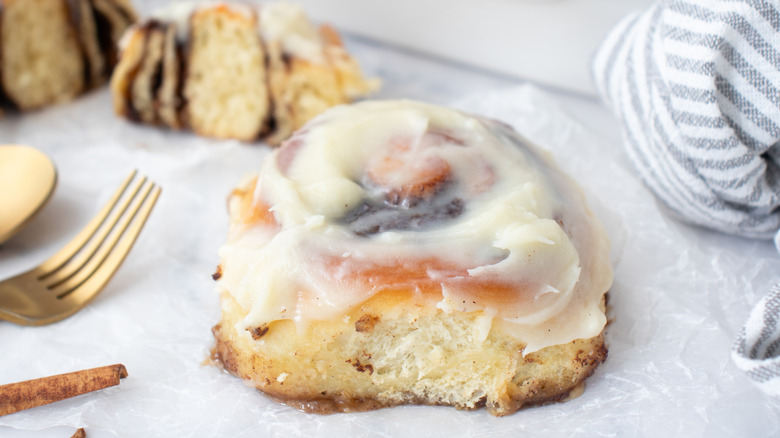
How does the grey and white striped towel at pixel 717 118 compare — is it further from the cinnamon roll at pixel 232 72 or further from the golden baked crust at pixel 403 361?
the cinnamon roll at pixel 232 72

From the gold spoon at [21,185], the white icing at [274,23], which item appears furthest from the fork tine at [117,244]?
the white icing at [274,23]

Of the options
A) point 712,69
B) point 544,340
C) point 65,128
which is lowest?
point 65,128

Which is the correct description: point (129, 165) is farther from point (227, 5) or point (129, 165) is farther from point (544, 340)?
point (544, 340)

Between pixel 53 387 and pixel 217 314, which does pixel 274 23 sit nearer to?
pixel 217 314

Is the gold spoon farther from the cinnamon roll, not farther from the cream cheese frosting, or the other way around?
the cream cheese frosting

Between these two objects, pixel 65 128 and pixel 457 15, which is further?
pixel 457 15

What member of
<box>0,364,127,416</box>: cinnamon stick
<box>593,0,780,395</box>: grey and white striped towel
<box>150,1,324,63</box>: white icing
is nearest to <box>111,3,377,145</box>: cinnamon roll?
<box>150,1,324,63</box>: white icing

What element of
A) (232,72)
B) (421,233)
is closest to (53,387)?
(421,233)

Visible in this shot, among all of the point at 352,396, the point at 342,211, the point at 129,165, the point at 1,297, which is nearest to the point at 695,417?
the point at 352,396

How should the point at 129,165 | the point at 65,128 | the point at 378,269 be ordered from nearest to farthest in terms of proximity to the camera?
1. the point at 378,269
2. the point at 129,165
3. the point at 65,128
